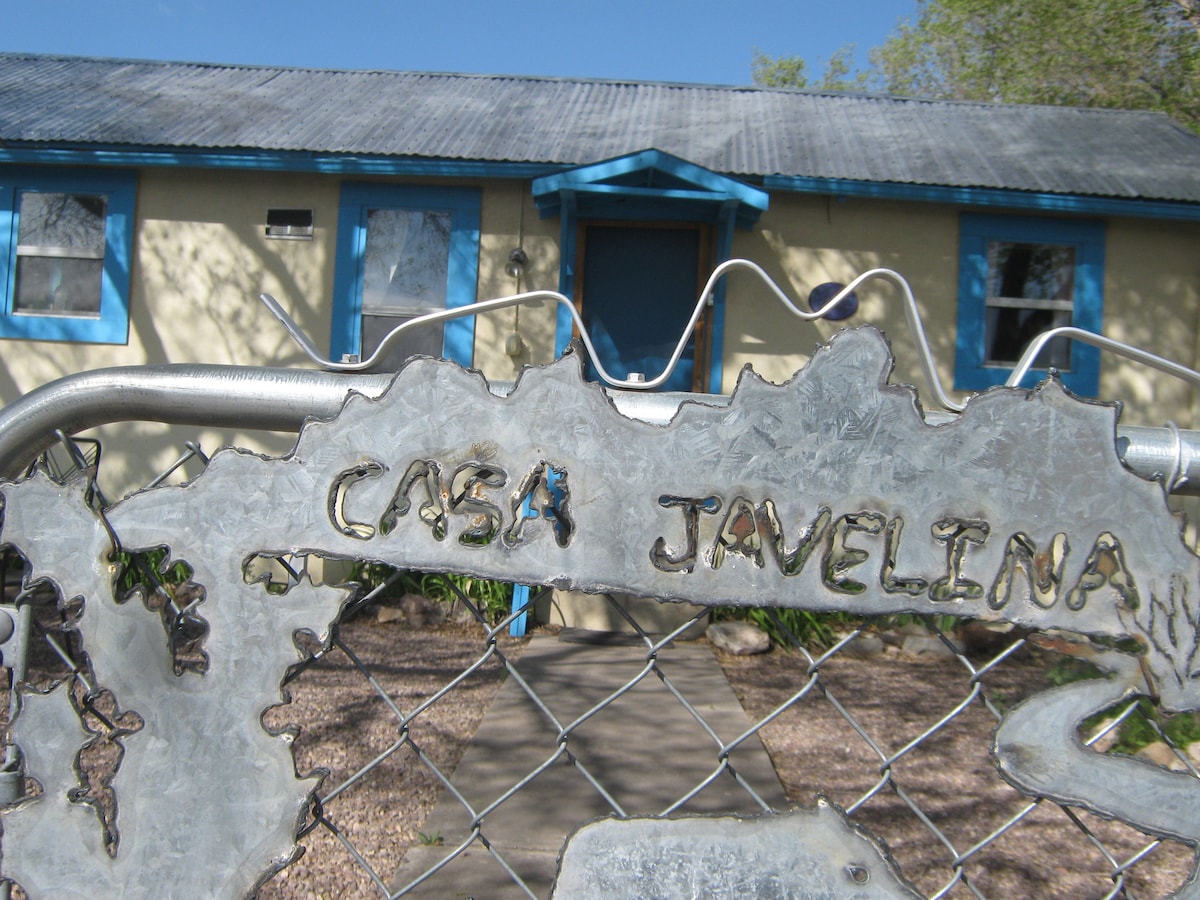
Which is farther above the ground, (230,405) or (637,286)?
(637,286)

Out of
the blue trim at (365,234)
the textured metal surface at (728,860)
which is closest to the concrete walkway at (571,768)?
the textured metal surface at (728,860)

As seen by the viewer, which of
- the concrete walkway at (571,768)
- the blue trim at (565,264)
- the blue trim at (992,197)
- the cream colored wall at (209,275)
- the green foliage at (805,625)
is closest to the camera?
the concrete walkway at (571,768)

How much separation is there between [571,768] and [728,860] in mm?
3263

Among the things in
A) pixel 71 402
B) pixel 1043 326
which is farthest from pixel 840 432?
pixel 1043 326

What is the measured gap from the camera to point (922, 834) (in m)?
3.57

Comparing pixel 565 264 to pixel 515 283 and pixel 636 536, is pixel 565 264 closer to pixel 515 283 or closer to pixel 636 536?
pixel 515 283

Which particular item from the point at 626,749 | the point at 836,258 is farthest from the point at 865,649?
the point at 836,258

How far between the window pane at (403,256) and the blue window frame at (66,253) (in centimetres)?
207

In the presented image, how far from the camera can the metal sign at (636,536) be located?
951mm

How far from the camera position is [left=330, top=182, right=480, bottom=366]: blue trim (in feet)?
23.9

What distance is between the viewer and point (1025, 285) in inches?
292

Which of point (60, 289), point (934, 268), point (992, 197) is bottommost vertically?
point (60, 289)

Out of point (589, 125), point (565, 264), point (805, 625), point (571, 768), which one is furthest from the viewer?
point (589, 125)

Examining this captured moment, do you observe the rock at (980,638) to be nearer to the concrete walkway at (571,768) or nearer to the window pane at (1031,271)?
the concrete walkway at (571,768)
